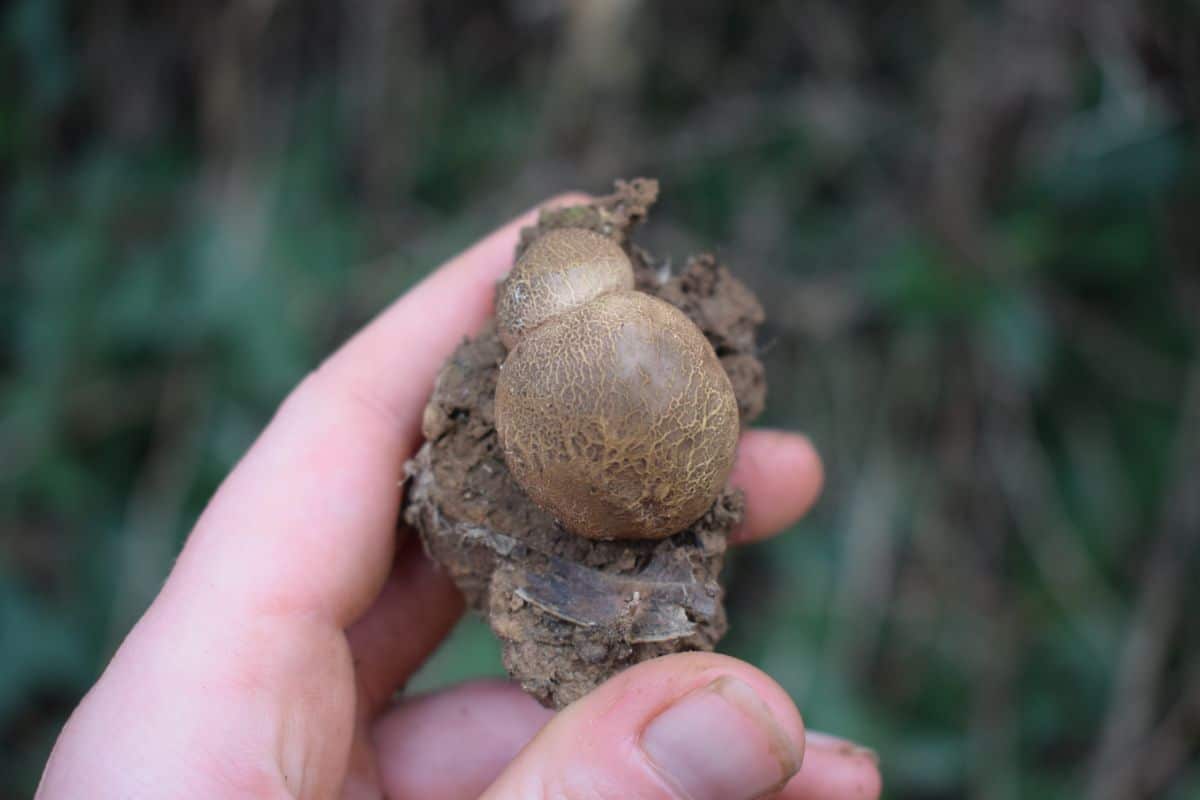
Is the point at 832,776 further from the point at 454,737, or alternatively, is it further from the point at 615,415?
the point at 615,415

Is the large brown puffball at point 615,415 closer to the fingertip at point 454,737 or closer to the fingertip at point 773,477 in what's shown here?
Result: the fingertip at point 773,477


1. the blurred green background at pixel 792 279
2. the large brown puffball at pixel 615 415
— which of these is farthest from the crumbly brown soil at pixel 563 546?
the blurred green background at pixel 792 279

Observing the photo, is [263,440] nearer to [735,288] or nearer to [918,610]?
[735,288]

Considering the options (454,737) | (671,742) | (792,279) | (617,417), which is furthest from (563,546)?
(792,279)

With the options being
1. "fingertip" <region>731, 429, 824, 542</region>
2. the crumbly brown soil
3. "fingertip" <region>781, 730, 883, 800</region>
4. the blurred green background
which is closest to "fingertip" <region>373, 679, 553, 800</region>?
the blurred green background

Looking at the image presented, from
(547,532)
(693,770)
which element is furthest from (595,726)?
(547,532)

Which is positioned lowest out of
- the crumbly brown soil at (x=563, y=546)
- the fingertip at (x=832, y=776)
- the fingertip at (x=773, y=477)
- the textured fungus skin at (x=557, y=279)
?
the fingertip at (x=832, y=776)
